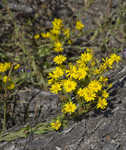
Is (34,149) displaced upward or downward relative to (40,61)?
downward

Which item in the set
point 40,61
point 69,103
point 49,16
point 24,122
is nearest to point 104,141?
point 69,103

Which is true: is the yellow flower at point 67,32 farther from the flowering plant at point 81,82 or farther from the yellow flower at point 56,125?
the yellow flower at point 56,125

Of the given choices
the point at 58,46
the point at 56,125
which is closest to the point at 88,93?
the point at 56,125

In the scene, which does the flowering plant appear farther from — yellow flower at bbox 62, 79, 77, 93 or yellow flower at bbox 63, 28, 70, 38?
yellow flower at bbox 63, 28, 70, 38

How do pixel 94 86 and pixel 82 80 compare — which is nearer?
pixel 94 86

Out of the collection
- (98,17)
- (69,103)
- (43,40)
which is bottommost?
(69,103)

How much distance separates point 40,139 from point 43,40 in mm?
1424

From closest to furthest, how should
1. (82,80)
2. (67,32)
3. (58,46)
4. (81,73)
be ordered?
(81,73) → (82,80) → (58,46) → (67,32)

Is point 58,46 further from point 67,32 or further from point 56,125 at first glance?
point 56,125

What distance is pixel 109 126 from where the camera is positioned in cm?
166

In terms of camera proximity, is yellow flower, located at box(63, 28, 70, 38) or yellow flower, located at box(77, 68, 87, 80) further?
yellow flower, located at box(63, 28, 70, 38)

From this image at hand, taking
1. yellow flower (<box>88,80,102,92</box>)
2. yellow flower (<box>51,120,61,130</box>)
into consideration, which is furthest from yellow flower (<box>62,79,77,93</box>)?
yellow flower (<box>51,120,61,130</box>)

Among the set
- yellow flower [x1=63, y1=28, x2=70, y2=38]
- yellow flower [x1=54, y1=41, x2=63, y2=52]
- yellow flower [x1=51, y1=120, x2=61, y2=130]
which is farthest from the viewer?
yellow flower [x1=63, y1=28, x2=70, y2=38]

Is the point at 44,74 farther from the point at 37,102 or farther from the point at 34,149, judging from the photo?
the point at 34,149
